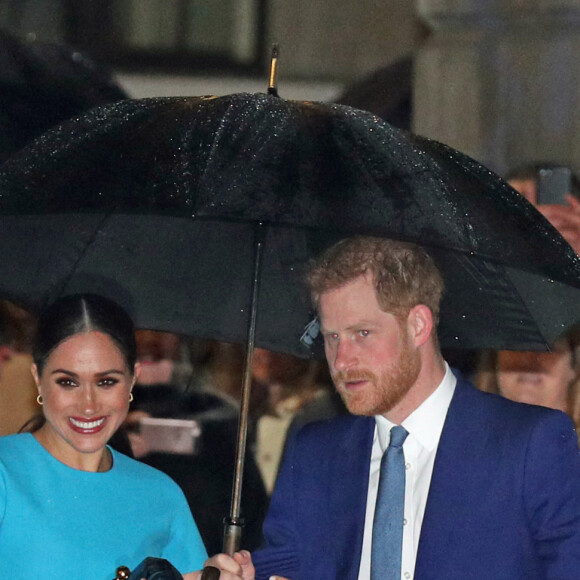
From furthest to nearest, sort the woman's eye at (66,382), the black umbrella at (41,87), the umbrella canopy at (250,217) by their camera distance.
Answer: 1. the black umbrella at (41,87)
2. the woman's eye at (66,382)
3. the umbrella canopy at (250,217)

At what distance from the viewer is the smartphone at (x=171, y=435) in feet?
20.9

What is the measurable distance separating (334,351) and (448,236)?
62cm

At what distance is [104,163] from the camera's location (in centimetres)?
384

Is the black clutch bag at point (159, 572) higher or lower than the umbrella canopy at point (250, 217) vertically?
lower

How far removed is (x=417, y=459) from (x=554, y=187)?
252cm

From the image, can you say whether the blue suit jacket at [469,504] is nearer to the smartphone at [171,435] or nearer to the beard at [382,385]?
the beard at [382,385]

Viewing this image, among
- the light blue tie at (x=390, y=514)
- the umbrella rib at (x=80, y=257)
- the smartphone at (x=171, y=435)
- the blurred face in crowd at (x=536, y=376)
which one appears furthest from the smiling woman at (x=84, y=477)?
the blurred face in crowd at (x=536, y=376)

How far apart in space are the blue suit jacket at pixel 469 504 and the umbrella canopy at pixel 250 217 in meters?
0.41

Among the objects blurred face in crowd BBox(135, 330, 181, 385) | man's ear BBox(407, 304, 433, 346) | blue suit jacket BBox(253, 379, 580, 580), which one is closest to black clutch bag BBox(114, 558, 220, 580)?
blue suit jacket BBox(253, 379, 580, 580)

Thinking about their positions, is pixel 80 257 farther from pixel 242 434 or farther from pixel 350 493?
pixel 350 493

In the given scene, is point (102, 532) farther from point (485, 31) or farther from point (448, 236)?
point (485, 31)

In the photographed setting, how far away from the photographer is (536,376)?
6.23 meters

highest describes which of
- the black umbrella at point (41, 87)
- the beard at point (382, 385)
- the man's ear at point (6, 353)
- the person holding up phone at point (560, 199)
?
the black umbrella at point (41, 87)

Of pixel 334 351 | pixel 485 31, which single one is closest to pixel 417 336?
pixel 334 351
